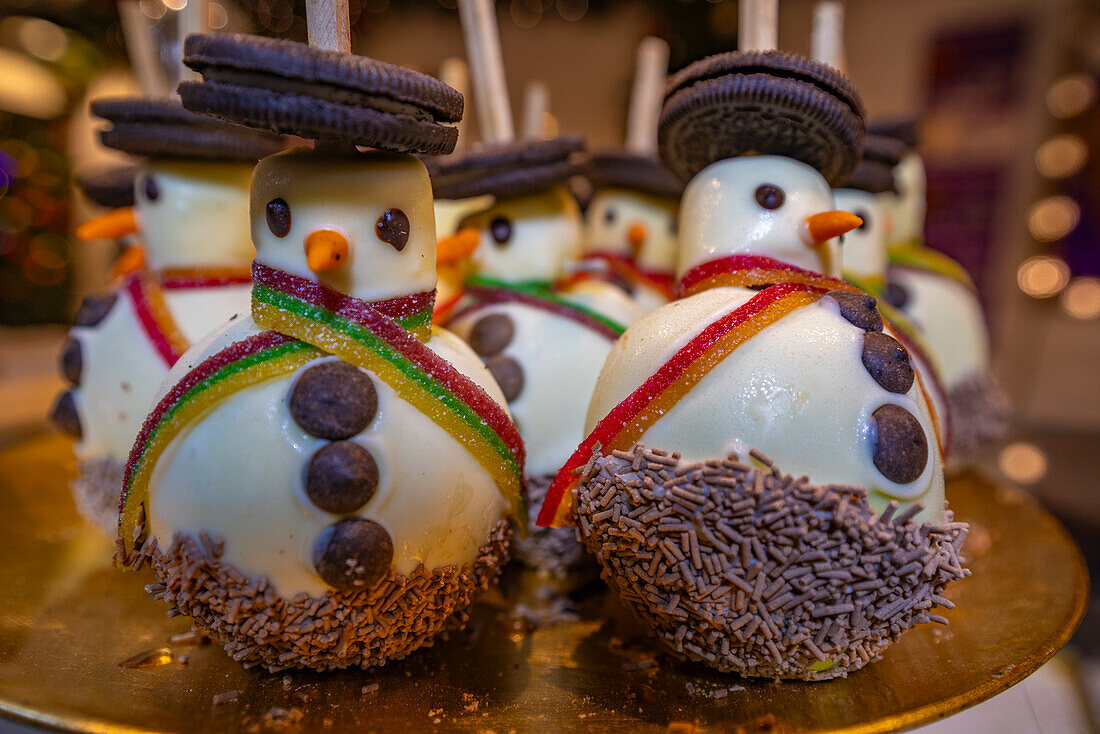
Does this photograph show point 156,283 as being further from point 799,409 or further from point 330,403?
point 799,409

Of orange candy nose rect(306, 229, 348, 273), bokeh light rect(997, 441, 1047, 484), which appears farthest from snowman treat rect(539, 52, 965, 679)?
bokeh light rect(997, 441, 1047, 484)

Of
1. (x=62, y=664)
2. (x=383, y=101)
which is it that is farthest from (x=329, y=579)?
(x=383, y=101)

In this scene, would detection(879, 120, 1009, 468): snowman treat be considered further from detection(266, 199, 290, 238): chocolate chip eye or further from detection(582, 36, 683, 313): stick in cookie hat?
detection(266, 199, 290, 238): chocolate chip eye

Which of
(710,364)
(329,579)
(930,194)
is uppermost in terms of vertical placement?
(930,194)

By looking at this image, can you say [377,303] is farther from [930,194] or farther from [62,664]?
[930,194]

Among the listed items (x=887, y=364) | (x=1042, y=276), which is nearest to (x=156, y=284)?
(x=887, y=364)

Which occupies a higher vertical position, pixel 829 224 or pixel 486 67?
pixel 486 67

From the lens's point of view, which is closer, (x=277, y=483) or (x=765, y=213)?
(x=277, y=483)
